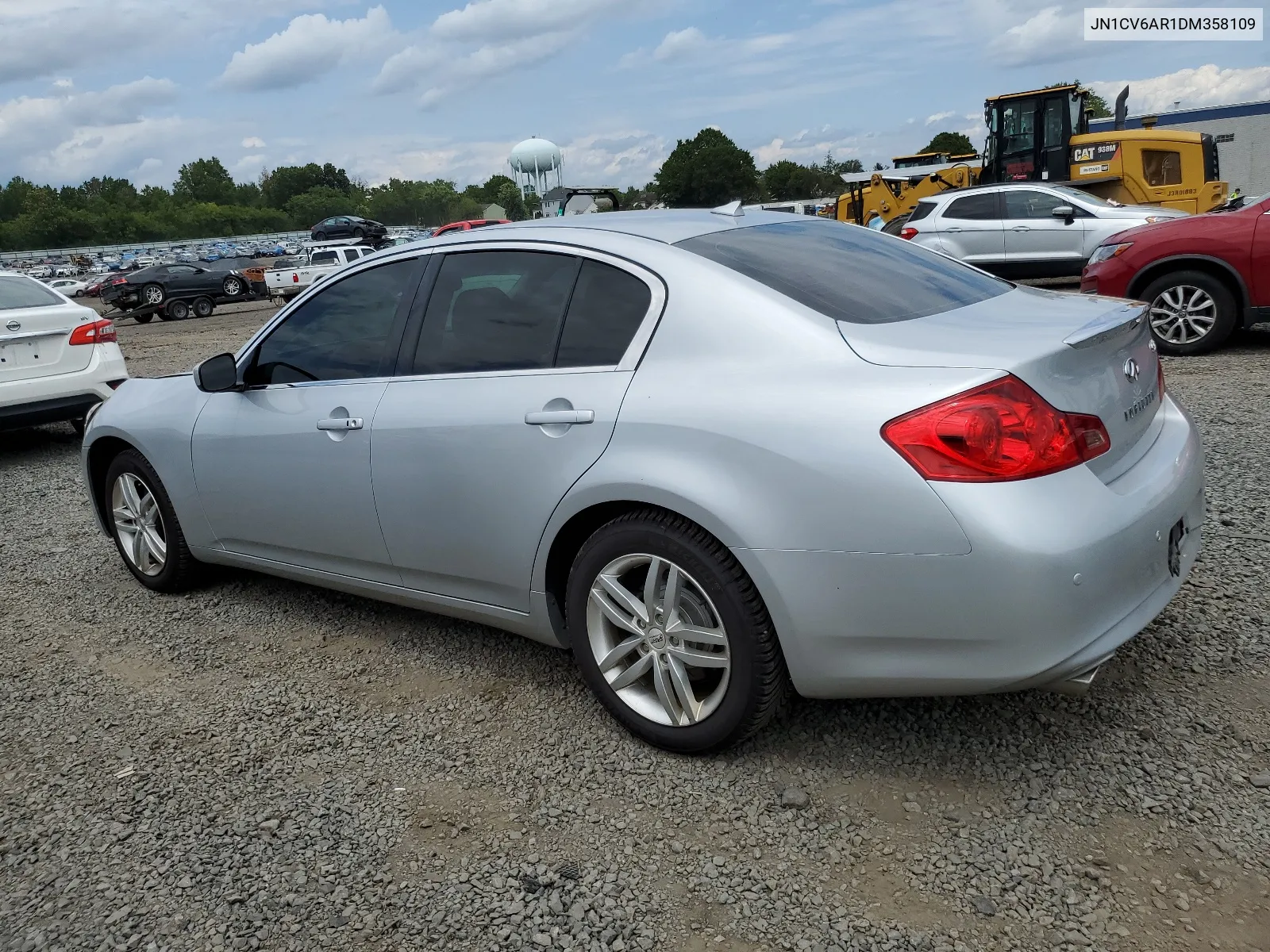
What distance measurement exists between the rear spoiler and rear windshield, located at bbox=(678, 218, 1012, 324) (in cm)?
40

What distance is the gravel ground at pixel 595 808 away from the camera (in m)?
2.27

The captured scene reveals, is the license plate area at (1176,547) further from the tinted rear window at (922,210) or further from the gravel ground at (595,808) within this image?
the tinted rear window at (922,210)

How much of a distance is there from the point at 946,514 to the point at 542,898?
133 cm

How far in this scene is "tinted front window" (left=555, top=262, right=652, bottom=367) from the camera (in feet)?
9.57

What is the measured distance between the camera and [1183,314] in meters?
8.21

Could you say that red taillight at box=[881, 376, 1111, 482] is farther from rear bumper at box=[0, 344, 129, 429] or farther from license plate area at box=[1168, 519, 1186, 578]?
rear bumper at box=[0, 344, 129, 429]

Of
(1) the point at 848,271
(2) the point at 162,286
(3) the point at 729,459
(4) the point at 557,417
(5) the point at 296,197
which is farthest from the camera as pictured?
(5) the point at 296,197

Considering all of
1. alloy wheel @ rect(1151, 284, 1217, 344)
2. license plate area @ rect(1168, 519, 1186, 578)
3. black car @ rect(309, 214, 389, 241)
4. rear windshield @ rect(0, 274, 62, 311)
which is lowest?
alloy wheel @ rect(1151, 284, 1217, 344)

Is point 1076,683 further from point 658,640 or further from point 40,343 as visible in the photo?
point 40,343

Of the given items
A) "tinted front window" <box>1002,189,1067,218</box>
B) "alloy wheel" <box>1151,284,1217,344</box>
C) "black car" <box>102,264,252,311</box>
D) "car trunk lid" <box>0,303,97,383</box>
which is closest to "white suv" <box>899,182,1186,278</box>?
"tinted front window" <box>1002,189,1067,218</box>

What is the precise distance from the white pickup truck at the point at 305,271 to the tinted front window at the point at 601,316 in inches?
1035

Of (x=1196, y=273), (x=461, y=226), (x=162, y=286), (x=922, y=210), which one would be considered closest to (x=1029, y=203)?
(x=922, y=210)

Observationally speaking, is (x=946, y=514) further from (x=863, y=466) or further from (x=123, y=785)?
(x=123, y=785)

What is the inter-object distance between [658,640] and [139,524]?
3.03 meters
